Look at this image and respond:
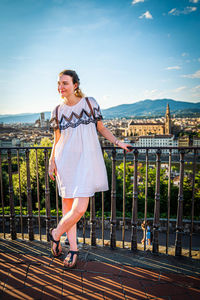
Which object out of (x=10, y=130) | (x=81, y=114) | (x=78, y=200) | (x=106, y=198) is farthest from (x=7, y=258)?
(x=10, y=130)

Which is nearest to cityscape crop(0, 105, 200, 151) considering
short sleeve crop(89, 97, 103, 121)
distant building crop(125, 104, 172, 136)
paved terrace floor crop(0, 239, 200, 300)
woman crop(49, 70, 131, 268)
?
distant building crop(125, 104, 172, 136)

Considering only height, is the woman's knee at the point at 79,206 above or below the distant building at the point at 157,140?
above

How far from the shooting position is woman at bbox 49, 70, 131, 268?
6.95ft

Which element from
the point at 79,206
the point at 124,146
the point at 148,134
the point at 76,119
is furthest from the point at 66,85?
the point at 148,134

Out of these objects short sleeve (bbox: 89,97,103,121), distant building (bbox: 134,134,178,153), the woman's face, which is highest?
the woman's face

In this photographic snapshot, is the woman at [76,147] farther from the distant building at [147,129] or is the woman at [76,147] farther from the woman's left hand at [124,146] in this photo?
the distant building at [147,129]

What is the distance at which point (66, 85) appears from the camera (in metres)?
2.19

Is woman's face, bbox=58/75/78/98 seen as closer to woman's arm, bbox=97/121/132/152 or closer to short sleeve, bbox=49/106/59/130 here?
short sleeve, bbox=49/106/59/130

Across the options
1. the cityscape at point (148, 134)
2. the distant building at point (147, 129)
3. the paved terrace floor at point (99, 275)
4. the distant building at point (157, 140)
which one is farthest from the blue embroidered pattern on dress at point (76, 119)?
the distant building at point (147, 129)

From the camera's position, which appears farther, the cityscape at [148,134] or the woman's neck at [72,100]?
the cityscape at [148,134]

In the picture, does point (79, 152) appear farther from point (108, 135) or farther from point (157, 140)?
point (157, 140)

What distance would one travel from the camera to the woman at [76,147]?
212 centimetres

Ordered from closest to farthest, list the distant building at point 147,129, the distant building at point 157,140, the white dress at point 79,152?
the white dress at point 79,152, the distant building at point 157,140, the distant building at point 147,129

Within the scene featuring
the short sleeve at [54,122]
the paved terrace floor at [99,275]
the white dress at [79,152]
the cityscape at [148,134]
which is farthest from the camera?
the cityscape at [148,134]
